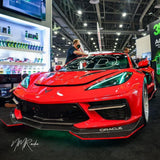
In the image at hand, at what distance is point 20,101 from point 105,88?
93 centimetres

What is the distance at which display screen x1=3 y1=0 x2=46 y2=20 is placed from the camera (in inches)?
161

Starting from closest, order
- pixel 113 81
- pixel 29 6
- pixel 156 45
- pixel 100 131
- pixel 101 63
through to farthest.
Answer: pixel 100 131 → pixel 113 81 → pixel 101 63 → pixel 29 6 → pixel 156 45

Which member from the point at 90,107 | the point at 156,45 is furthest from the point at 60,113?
the point at 156,45

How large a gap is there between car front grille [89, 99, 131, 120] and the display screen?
13.3 feet

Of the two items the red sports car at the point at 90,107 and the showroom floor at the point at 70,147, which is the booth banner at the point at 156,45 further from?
the red sports car at the point at 90,107

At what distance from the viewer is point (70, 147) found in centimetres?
132

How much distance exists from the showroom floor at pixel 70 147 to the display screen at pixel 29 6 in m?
3.76

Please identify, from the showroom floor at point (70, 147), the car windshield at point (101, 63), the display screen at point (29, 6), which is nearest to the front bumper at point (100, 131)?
the showroom floor at point (70, 147)

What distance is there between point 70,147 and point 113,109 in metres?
0.51

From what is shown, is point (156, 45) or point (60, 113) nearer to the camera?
point (60, 113)

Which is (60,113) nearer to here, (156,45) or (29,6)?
(29,6)

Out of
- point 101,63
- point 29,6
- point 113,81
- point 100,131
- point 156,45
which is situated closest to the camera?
point 100,131

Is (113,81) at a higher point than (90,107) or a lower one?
higher

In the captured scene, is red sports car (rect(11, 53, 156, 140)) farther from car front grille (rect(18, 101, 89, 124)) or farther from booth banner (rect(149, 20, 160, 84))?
booth banner (rect(149, 20, 160, 84))
